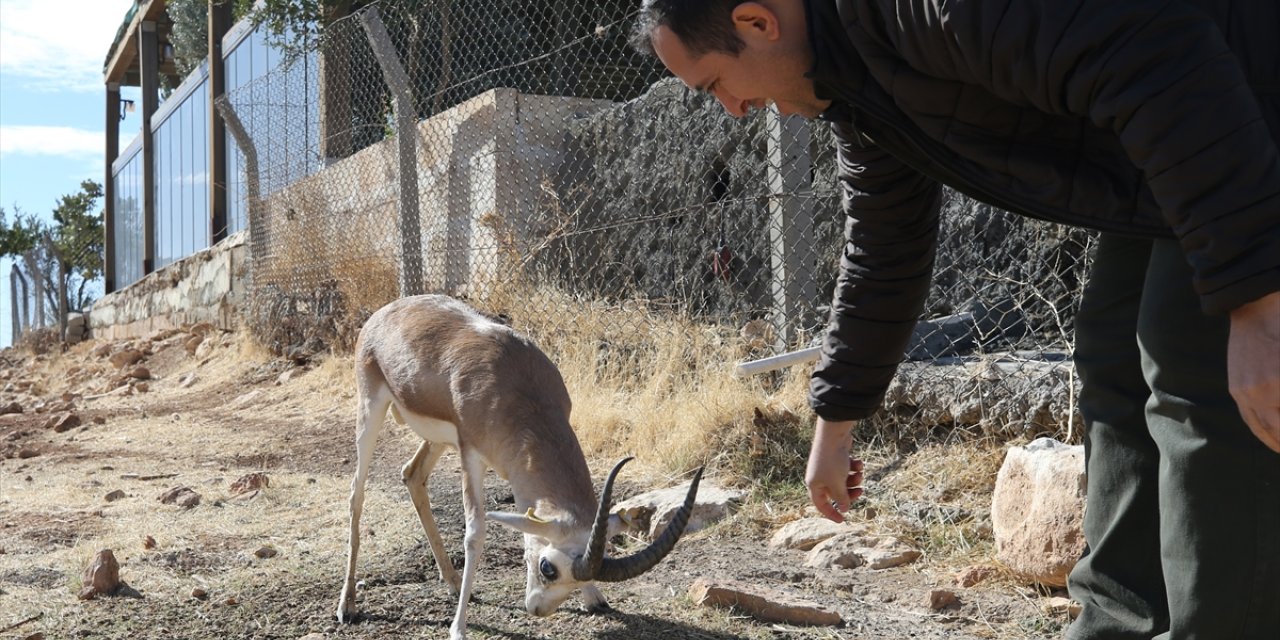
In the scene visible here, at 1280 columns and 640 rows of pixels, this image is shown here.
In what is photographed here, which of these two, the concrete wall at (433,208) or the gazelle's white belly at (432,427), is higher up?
the concrete wall at (433,208)

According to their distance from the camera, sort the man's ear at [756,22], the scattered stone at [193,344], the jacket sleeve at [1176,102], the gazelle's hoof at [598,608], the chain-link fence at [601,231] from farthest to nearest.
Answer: the scattered stone at [193,344] → the chain-link fence at [601,231] → the gazelle's hoof at [598,608] → the man's ear at [756,22] → the jacket sleeve at [1176,102]

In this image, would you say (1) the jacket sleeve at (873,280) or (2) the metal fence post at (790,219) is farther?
(2) the metal fence post at (790,219)

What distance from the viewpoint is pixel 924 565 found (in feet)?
13.3

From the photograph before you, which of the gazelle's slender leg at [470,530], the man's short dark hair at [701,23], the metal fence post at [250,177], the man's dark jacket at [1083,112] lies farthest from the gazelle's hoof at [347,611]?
the metal fence post at [250,177]

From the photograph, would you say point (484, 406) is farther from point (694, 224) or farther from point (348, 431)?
point (348, 431)

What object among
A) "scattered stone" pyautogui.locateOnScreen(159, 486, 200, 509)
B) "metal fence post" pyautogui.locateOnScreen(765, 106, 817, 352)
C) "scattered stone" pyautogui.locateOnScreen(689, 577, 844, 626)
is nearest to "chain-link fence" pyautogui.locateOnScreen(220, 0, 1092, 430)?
"metal fence post" pyautogui.locateOnScreen(765, 106, 817, 352)

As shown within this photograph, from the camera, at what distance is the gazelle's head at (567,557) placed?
3.33m

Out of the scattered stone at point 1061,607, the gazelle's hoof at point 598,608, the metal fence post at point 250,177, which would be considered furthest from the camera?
the metal fence post at point 250,177

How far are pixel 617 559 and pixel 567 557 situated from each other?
234 mm

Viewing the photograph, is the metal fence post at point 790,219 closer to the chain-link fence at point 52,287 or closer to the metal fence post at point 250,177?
the metal fence post at point 250,177

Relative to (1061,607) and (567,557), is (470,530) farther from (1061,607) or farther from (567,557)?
(1061,607)

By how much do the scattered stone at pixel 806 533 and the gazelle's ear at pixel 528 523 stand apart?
114 centimetres

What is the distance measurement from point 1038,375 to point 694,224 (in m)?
3.09

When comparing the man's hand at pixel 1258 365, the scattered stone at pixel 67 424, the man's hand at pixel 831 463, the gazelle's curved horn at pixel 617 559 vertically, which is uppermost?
the man's hand at pixel 1258 365
